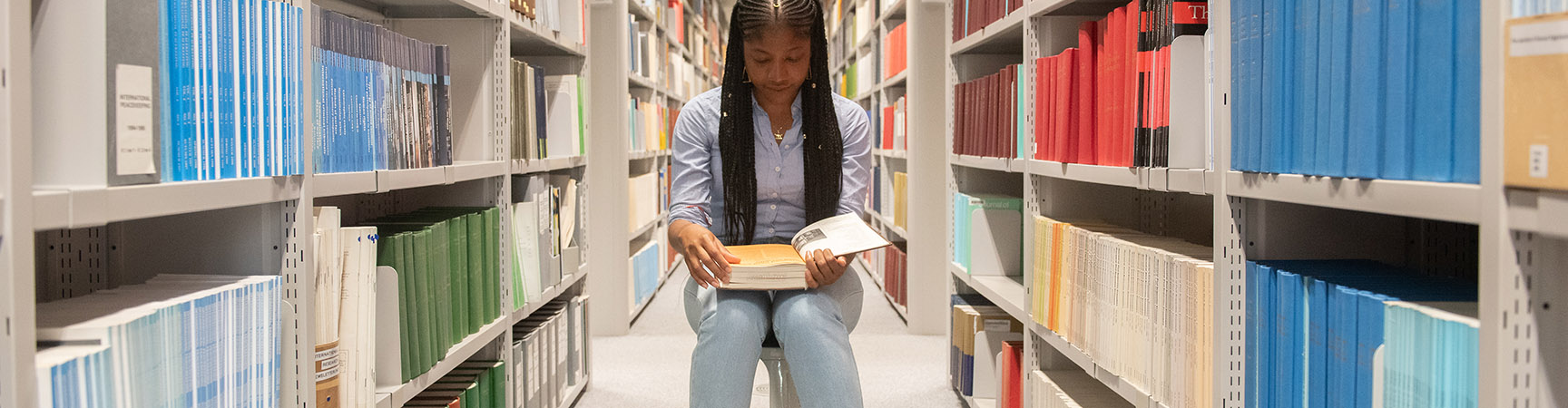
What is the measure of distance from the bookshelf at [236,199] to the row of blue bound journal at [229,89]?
3cm

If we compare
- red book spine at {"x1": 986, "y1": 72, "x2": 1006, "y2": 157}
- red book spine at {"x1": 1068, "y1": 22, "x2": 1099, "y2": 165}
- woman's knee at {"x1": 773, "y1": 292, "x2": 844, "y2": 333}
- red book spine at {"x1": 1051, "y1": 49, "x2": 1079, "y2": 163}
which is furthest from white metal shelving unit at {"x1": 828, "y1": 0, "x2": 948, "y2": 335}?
woman's knee at {"x1": 773, "y1": 292, "x2": 844, "y2": 333}

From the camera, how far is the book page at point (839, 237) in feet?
5.49

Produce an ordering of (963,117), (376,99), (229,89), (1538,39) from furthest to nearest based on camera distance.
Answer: (963,117) < (376,99) < (229,89) < (1538,39)

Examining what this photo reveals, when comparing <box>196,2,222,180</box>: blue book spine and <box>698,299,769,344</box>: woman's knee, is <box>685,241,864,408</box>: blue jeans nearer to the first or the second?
<box>698,299,769,344</box>: woman's knee

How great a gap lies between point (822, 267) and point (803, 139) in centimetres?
36

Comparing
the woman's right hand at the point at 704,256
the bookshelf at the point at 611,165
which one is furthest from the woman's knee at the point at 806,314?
the bookshelf at the point at 611,165

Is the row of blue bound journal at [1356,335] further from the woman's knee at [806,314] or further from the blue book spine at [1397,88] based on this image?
the woman's knee at [806,314]

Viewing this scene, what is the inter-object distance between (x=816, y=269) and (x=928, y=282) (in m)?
2.24

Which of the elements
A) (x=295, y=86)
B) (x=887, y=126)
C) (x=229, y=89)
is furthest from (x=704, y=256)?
(x=887, y=126)

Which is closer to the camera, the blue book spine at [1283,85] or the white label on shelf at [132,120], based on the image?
the white label on shelf at [132,120]

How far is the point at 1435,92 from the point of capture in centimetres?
92

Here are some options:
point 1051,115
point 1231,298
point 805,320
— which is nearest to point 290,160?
point 805,320

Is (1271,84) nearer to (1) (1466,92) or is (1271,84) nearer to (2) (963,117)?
(1) (1466,92)

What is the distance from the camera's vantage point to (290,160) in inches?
50.2
